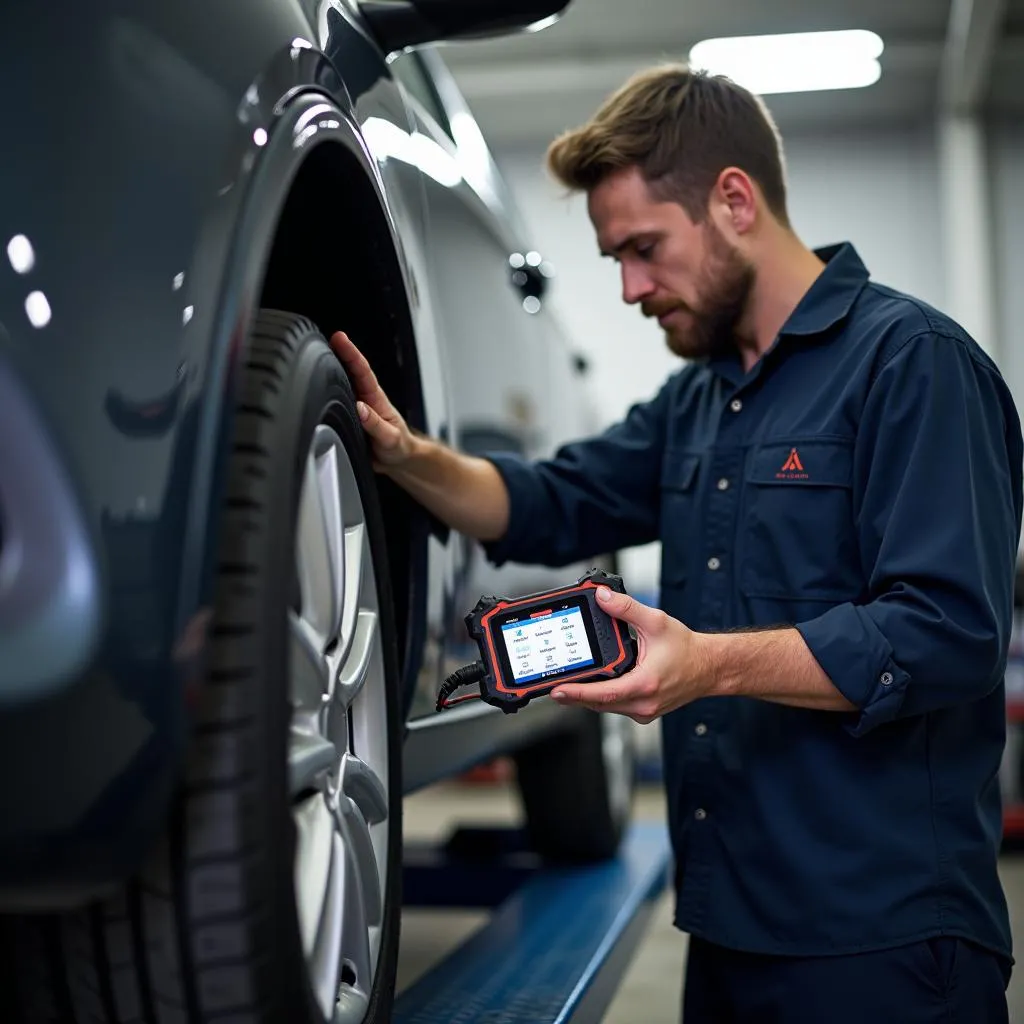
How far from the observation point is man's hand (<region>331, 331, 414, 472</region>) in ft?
4.21

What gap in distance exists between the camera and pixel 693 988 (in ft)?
5.24

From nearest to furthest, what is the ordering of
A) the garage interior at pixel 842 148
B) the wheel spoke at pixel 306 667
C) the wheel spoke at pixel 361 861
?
the wheel spoke at pixel 306 667, the wheel spoke at pixel 361 861, the garage interior at pixel 842 148

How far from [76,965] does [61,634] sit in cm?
29

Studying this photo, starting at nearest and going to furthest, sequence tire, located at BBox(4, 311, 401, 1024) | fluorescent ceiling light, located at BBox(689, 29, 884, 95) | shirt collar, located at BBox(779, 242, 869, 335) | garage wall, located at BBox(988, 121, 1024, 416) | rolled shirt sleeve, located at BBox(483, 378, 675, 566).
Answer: tire, located at BBox(4, 311, 401, 1024) < shirt collar, located at BBox(779, 242, 869, 335) < rolled shirt sleeve, located at BBox(483, 378, 675, 566) < fluorescent ceiling light, located at BBox(689, 29, 884, 95) < garage wall, located at BBox(988, 121, 1024, 416)

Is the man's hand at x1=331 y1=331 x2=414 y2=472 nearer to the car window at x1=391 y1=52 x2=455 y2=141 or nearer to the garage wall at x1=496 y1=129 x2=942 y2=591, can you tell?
the car window at x1=391 y1=52 x2=455 y2=141

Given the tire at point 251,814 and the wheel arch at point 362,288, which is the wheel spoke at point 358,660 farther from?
the wheel arch at point 362,288

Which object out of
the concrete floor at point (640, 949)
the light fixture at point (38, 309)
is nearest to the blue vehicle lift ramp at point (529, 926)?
the concrete floor at point (640, 949)

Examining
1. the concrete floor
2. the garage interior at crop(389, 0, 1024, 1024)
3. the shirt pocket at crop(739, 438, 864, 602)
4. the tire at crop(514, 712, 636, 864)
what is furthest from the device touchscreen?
the garage interior at crop(389, 0, 1024, 1024)

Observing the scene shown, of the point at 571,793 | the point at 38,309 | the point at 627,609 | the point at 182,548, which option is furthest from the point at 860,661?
the point at 571,793

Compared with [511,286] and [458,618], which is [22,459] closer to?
[458,618]

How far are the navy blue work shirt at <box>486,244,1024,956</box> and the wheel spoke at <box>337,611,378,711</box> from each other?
0.46 metres

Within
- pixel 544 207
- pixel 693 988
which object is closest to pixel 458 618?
pixel 693 988

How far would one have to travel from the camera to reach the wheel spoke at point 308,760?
3.03ft

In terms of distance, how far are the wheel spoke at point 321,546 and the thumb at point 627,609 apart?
27 cm
